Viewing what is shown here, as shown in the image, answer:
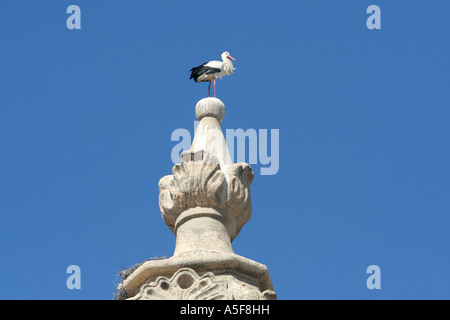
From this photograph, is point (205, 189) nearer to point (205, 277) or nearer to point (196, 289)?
point (205, 277)

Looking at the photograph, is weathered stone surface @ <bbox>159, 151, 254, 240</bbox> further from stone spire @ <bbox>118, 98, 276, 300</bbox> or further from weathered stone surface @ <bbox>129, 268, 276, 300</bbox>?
weathered stone surface @ <bbox>129, 268, 276, 300</bbox>

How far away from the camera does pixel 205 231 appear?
954 centimetres

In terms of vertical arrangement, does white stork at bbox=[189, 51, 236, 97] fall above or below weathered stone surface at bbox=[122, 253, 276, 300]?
above

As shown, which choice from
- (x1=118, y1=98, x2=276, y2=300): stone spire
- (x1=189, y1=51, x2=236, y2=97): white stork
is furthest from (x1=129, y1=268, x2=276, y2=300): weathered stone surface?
(x1=189, y1=51, x2=236, y2=97): white stork

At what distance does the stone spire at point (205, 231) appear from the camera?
8.73m

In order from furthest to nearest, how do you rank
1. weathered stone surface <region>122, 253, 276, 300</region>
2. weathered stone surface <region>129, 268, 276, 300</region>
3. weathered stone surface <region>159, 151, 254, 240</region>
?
weathered stone surface <region>159, 151, 254, 240</region>
weathered stone surface <region>122, 253, 276, 300</region>
weathered stone surface <region>129, 268, 276, 300</region>

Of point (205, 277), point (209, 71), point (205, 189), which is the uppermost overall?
point (209, 71)

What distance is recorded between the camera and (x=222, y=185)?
972 centimetres

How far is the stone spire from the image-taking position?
344 inches

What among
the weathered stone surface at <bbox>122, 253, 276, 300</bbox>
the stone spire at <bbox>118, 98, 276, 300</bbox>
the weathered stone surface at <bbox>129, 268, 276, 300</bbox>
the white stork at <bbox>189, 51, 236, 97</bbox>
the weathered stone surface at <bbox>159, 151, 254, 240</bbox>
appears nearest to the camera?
the weathered stone surface at <bbox>129, 268, 276, 300</bbox>

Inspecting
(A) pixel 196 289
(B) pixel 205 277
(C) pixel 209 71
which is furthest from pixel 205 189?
(C) pixel 209 71

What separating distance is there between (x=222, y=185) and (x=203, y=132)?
1085 millimetres
